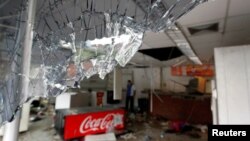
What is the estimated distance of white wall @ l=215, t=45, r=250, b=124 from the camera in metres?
1.76

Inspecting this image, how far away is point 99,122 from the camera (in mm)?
3928

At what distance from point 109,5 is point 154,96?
229 inches

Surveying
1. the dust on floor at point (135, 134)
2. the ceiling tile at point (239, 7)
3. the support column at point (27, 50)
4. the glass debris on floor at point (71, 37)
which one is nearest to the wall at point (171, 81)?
the dust on floor at point (135, 134)

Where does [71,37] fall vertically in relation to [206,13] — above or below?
below

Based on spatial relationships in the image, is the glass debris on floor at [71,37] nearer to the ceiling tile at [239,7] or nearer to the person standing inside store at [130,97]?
the ceiling tile at [239,7]

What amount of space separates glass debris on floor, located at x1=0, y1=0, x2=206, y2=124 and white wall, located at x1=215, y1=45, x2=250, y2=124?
130cm

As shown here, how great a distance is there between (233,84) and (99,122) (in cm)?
288

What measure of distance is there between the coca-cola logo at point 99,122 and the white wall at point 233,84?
2.68 m

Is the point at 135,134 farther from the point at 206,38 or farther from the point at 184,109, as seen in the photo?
the point at 206,38

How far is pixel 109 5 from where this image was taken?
847mm

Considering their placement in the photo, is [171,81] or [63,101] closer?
[63,101]

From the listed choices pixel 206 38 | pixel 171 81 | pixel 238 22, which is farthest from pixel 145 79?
pixel 238 22

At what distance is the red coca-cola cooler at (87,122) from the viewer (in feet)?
11.8

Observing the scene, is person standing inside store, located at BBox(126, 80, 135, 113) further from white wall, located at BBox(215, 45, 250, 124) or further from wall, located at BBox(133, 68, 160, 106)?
white wall, located at BBox(215, 45, 250, 124)
